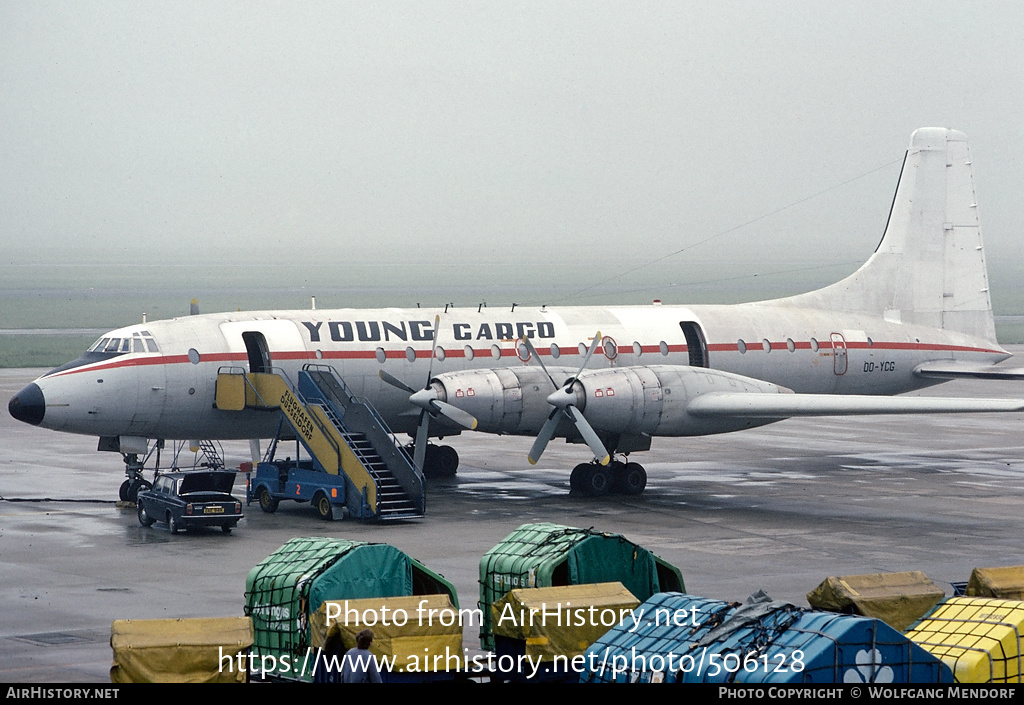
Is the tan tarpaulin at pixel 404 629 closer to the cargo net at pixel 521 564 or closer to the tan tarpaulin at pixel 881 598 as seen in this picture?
the cargo net at pixel 521 564

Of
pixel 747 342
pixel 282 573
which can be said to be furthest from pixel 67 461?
pixel 282 573

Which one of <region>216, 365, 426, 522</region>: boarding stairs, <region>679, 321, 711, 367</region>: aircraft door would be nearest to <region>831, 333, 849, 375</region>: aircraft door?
<region>679, 321, 711, 367</region>: aircraft door

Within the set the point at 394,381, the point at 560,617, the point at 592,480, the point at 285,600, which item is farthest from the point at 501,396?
the point at 560,617

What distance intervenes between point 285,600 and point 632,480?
1516 cm

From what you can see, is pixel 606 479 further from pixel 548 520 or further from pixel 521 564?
pixel 521 564

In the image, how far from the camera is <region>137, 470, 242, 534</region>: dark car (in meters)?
24.6

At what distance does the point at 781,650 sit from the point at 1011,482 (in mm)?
21817

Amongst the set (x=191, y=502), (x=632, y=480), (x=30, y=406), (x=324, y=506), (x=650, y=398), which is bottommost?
(x=324, y=506)

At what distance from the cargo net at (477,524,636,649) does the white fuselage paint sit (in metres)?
11.9

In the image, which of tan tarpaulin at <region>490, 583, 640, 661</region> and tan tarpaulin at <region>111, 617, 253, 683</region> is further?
tan tarpaulin at <region>490, 583, 640, 661</region>

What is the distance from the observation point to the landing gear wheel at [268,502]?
27.7 metres

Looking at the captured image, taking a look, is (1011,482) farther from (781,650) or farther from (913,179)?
(781,650)

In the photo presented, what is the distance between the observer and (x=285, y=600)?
1549cm

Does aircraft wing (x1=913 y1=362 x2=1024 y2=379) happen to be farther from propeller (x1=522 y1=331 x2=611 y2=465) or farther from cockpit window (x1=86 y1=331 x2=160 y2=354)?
cockpit window (x1=86 y1=331 x2=160 y2=354)
